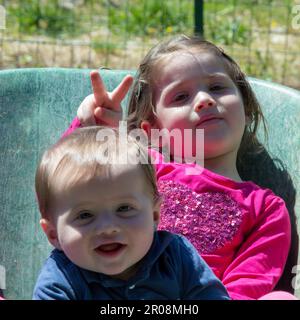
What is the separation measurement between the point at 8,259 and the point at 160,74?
0.70 meters

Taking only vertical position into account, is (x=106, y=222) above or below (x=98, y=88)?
below

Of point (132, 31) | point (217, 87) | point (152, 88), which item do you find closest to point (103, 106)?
point (152, 88)

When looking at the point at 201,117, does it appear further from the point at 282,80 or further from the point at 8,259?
the point at 282,80

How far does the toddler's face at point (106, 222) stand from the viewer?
174 centimetres

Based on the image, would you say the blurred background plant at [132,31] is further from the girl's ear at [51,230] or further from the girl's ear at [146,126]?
the girl's ear at [51,230]

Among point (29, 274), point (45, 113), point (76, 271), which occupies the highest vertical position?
point (45, 113)

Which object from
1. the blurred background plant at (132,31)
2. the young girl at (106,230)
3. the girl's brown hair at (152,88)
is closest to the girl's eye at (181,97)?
the girl's brown hair at (152,88)

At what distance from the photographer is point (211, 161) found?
7.91ft

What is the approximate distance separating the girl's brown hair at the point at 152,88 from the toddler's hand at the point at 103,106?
0.51 feet

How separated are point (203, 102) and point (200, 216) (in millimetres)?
315

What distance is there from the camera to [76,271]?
1.83 metres

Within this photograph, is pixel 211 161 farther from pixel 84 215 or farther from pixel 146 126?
pixel 84 215

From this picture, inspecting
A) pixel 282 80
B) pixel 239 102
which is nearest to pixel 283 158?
pixel 239 102
